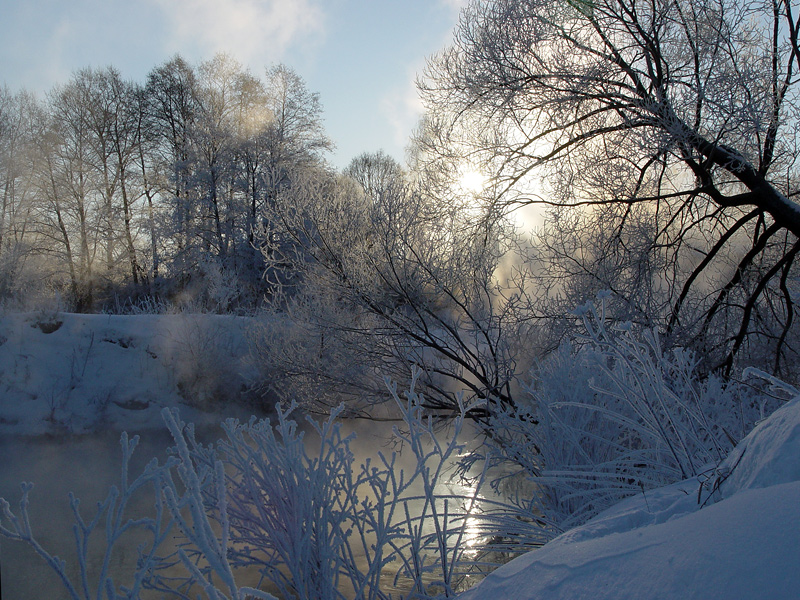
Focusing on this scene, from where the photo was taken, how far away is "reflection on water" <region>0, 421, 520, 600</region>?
496 centimetres

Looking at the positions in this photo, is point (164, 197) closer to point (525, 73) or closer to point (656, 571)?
point (525, 73)

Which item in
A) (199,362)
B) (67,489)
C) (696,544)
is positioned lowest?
(67,489)

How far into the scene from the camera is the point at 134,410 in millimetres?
8977

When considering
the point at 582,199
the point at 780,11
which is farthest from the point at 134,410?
the point at 780,11

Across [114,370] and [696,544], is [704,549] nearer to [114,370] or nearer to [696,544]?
[696,544]

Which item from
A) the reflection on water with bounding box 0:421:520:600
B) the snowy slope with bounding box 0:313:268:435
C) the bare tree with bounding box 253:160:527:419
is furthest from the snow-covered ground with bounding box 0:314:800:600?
the snowy slope with bounding box 0:313:268:435

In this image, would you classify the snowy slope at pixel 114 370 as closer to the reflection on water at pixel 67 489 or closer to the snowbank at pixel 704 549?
the reflection on water at pixel 67 489

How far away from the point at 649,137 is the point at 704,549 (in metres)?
5.22

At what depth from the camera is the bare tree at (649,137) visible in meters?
5.38

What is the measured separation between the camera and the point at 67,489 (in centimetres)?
693

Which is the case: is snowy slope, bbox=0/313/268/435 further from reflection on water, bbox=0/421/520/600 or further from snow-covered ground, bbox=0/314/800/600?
snow-covered ground, bbox=0/314/800/600

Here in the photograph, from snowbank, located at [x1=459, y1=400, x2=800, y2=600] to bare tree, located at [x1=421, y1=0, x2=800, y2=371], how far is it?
456cm

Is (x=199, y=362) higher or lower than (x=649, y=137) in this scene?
lower

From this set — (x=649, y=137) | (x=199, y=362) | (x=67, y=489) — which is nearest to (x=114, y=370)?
(x=199, y=362)
